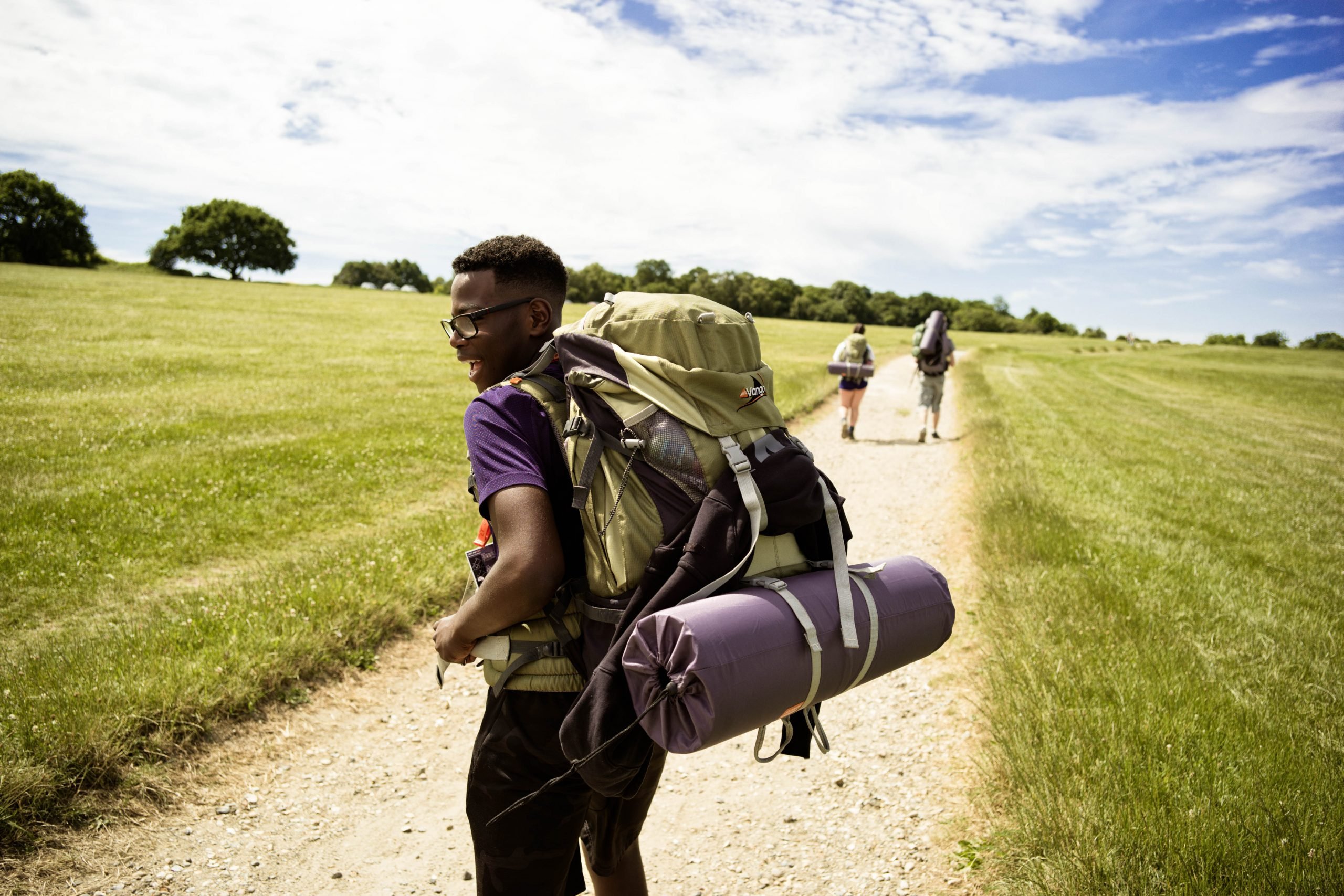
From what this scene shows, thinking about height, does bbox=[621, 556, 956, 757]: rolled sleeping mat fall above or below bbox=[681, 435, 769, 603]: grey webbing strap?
below

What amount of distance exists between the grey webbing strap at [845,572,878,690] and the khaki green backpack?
0.69 feet

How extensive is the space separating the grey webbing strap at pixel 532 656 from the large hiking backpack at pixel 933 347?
13514 mm

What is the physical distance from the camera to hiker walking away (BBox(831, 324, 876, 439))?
→ 14023 millimetres

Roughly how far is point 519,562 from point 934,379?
46.4 ft

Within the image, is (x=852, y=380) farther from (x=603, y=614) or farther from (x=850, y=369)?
(x=603, y=614)

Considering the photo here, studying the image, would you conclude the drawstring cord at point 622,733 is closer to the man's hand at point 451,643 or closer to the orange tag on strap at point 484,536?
the man's hand at point 451,643

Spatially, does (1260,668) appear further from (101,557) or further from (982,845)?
(101,557)

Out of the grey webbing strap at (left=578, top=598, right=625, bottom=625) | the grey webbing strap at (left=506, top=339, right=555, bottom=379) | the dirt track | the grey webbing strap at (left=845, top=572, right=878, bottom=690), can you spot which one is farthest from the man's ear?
the dirt track

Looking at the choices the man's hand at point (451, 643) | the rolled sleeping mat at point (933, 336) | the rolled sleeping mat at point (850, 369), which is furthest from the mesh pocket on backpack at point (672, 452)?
the rolled sleeping mat at point (933, 336)

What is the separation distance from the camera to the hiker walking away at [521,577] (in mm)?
1956

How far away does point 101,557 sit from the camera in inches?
264

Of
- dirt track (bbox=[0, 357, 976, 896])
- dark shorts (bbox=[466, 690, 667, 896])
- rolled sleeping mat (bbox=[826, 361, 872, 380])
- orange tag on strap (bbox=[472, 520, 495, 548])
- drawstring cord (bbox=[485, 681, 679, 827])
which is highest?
rolled sleeping mat (bbox=[826, 361, 872, 380])

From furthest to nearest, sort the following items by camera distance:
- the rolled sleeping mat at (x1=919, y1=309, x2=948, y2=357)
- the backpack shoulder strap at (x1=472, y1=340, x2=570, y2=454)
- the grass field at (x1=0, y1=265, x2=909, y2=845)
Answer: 1. the rolled sleeping mat at (x1=919, y1=309, x2=948, y2=357)
2. the grass field at (x1=0, y1=265, x2=909, y2=845)
3. the backpack shoulder strap at (x1=472, y1=340, x2=570, y2=454)

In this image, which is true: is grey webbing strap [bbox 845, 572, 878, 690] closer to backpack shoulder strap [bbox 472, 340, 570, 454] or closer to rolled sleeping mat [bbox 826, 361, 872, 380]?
backpack shoulder strap [bbox 472, 340, 570, 454]
